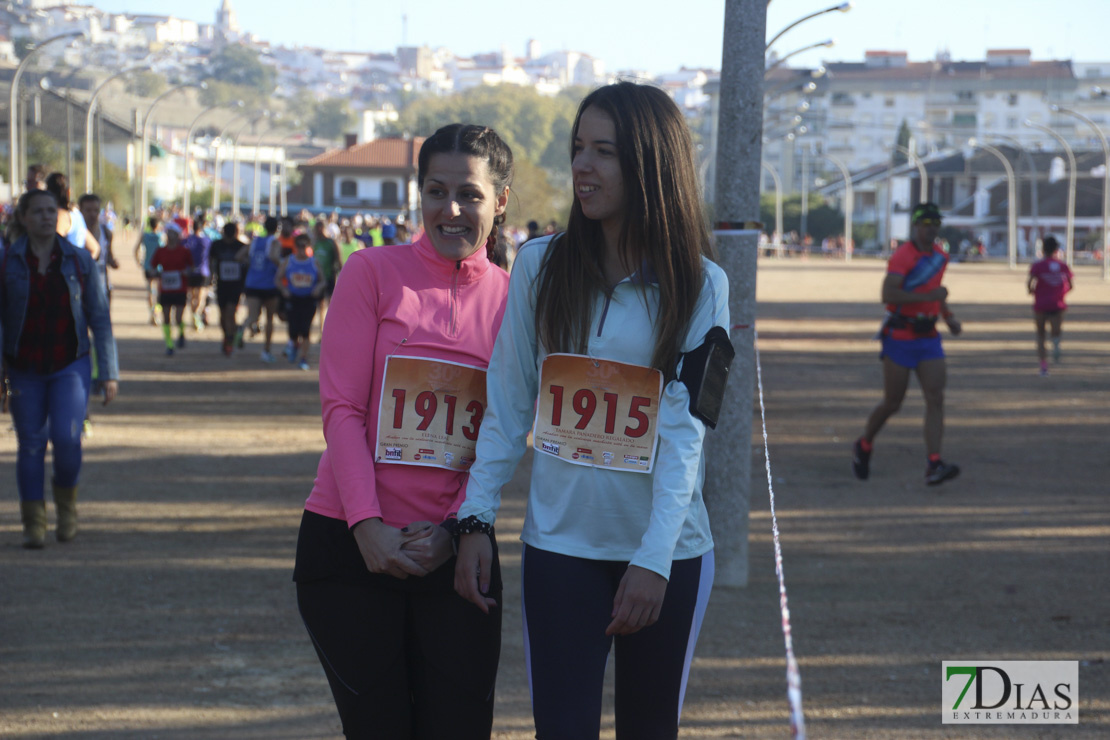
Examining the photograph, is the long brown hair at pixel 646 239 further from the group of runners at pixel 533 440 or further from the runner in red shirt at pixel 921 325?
the runner in red shirt at pixel 921 325

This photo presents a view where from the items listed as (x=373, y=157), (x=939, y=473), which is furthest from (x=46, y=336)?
(x=373, y=157)

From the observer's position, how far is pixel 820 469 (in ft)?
34.4

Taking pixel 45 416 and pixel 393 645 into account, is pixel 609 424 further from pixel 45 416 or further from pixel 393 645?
pixel 45 416

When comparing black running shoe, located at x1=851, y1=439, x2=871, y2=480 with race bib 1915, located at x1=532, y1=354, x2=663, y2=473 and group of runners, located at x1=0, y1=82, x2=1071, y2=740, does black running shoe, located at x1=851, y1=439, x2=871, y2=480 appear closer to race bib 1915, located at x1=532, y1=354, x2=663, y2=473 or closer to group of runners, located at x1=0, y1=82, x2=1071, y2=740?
group of runners, located at x1=0, y1=82, x2=1071, y2=740

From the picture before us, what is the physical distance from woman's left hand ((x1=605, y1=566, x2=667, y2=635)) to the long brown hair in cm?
46

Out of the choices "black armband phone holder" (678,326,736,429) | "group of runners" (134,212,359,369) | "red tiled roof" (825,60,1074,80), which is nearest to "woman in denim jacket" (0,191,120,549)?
"black armband phone holder" (678,326,736,429)

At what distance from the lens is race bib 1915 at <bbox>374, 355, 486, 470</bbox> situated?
298 cm

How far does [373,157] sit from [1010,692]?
397 feet

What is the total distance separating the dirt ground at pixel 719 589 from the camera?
196 inches

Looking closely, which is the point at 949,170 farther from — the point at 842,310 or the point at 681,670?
the point at 681,670

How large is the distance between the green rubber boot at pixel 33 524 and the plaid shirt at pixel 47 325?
2.77 feet

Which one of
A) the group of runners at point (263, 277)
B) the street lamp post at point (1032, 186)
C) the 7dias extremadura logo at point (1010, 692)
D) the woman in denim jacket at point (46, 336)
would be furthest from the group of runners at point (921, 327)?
the street lamp post at point (1032, 186)

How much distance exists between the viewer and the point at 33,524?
7.24 m

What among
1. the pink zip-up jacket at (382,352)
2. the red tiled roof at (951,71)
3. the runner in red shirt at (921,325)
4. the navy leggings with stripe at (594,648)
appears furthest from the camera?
the red tiled roof at (951,71)
